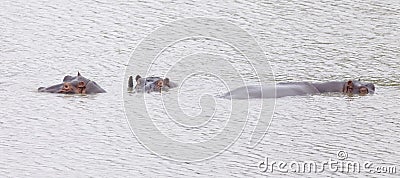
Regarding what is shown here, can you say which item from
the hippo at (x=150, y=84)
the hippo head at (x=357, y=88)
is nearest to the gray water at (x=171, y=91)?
the hippo head at (x=357, y=88)

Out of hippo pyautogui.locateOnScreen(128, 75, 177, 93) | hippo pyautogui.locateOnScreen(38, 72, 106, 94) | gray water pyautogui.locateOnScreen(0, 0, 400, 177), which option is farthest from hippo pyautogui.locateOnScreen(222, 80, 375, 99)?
hippo pyautogui.locateOnScreen(38, 72, 106, 94)

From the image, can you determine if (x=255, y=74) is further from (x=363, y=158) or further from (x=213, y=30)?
(x=363, y=158)

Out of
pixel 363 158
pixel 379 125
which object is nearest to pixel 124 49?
pixel 379 125

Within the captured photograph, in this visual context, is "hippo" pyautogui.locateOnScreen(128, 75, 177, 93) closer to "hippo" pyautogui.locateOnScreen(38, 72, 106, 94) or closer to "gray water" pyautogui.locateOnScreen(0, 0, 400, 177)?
"gray water" pyautogui.locateOnScreen(0, 0, 400, 177)

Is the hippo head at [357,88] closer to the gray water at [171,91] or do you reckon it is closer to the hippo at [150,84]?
the gray water at [171,91]

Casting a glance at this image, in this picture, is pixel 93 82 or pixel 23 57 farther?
pixel 23 57

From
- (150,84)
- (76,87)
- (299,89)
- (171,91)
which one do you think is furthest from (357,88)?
(76,87)
